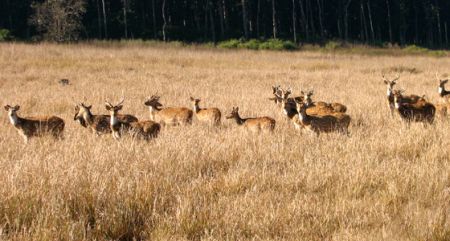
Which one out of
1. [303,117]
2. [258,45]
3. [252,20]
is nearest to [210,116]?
[303,117]

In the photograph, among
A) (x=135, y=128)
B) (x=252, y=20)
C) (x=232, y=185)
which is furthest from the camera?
(x=252, y=20)

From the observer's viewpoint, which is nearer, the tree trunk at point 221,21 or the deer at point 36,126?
the deer at point 36,126

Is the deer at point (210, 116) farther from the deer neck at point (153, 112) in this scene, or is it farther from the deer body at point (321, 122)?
the deer body at point (321, 122)

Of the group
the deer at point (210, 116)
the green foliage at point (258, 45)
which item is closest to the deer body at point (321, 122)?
the deer at point (210, 116)

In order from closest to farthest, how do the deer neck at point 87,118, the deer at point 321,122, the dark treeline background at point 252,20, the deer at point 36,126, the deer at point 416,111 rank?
the deer at point 36,126 → the deer at point 321,122 → the deer neck at point 87,118 → the deer at point 416,111 → the dark treeline background at point 252,20

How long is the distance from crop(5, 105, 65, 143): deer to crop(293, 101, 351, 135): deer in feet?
15.3

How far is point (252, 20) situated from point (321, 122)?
201 feet

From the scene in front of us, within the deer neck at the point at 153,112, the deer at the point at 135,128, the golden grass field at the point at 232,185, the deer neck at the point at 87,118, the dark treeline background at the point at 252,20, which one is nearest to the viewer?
the golden grass field at the point at 232,185

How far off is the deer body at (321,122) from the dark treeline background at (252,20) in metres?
43.7

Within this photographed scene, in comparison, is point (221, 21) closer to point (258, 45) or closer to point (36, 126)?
point (258, 45)

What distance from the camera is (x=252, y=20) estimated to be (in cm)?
7056

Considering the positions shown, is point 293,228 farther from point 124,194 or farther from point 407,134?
point 407,134

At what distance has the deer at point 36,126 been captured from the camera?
10219mm

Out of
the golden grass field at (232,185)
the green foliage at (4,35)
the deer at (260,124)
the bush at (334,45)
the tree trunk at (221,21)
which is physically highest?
the tree trunk at (221,21)
